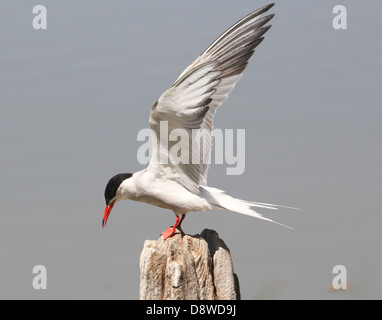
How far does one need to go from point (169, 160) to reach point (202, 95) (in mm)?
980

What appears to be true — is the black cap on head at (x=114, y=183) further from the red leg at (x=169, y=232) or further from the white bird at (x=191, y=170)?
the red leg at (x=169, y=232)

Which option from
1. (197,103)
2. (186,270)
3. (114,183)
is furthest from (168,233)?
(197,103)

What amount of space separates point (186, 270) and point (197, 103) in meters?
1.65

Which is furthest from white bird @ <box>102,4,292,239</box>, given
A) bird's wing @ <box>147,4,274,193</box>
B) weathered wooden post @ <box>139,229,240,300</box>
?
weathered wooden post @ <box>139,229,240,300</box>

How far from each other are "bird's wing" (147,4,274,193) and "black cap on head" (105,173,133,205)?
332mm

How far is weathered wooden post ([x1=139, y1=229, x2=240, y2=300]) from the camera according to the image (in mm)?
5527

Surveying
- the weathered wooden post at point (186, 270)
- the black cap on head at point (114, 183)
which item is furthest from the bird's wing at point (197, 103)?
the weathered wooden post at point (186, 270)

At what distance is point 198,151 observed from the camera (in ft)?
21.2

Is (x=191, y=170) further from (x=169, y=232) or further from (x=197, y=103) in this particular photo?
(x=197, y=103)

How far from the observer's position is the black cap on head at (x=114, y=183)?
6.61 meters

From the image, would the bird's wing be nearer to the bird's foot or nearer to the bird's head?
the bird's head

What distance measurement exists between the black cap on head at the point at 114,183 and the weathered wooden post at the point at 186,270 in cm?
97
